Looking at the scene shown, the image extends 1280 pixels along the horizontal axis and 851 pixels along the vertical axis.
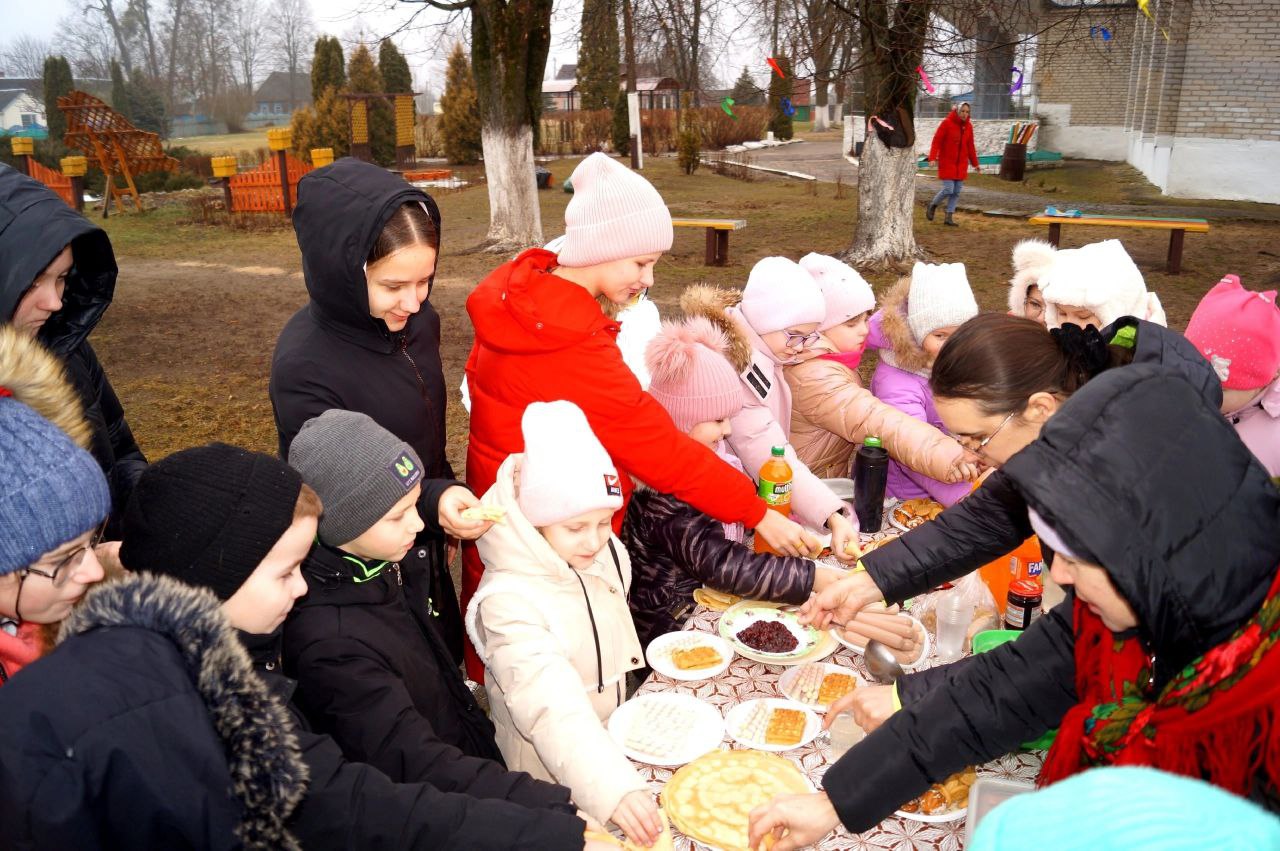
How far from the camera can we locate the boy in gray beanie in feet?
6.44

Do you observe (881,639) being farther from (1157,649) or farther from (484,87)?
(484,87)

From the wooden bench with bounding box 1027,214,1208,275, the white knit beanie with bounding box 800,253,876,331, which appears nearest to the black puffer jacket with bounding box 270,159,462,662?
the white knit beanie with bounding box 800,253,876,331

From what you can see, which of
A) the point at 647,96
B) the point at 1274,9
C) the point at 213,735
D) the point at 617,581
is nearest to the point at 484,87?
the point at 617,581

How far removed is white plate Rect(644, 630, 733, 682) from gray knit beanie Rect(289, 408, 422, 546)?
862mm

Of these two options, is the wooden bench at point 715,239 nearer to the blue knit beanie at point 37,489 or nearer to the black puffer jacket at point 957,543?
the black puffer jacket at point 957,543

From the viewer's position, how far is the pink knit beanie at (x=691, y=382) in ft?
10.5

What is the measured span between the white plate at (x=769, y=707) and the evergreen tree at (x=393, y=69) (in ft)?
119

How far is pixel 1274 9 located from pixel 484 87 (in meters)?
16.8

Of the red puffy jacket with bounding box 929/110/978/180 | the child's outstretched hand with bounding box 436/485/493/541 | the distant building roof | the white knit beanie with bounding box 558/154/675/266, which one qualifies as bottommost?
the child's outstretched hand with bounding box 436/485/493/541

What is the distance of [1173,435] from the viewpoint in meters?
1.44

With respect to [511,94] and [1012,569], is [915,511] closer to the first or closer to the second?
[1012,569]

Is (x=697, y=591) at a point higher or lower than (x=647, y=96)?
lower

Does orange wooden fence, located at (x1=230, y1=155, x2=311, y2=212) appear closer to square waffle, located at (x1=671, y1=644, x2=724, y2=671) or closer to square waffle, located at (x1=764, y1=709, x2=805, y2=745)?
square waffle, located at (x1=671, y1=644, x2=724, y2=671)

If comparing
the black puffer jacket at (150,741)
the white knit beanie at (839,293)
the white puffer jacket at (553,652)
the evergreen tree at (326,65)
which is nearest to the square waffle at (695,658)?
the white puffer jacket at (553,652)
